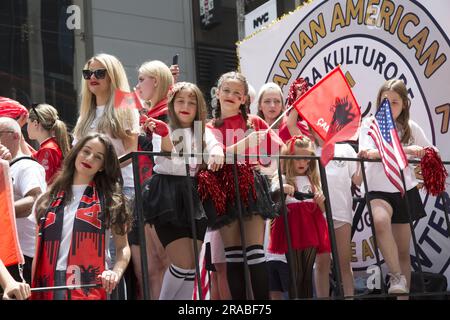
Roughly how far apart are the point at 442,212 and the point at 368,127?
1.09 meters

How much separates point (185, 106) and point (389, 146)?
56.3 inches

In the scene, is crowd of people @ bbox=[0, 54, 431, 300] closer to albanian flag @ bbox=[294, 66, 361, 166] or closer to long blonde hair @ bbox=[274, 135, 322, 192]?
long blonde hair @ bbox=[274, 135, 322, 192]

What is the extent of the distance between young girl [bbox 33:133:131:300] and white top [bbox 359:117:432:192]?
2.00 meters

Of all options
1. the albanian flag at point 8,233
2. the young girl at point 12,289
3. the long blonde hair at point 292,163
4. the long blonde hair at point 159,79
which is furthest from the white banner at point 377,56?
the young girl at point 12,289

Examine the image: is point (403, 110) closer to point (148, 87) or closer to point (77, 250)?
point (148, 87)

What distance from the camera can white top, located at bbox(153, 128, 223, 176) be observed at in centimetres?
445

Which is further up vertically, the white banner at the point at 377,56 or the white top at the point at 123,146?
the white banner at the point at 377,56

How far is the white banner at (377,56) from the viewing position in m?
6.02

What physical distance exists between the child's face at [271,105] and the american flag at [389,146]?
94cm

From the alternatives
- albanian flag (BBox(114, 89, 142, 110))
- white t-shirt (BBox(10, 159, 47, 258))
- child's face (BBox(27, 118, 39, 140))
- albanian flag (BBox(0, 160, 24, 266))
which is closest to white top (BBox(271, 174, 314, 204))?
albanian flag (BBox(114, 89, 142, 110))

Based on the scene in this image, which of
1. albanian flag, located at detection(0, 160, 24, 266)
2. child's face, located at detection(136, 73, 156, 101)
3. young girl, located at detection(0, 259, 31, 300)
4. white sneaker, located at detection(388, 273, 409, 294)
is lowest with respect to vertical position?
white sneaker, located at detection(388, 273, 409, 294)

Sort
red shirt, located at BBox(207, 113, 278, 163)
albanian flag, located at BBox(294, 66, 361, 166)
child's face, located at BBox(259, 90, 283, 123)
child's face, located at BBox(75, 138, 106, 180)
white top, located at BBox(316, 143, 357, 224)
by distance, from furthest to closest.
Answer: child's face, located at BBox(259, 90, 283, 123) → white top, located at BBox(316, 143, 357, 224) → albanian flag, located at BBox(294, 66, 361, 166) → red shirt, located at BBox(207, 113, 278, 163) → child's face, located at BBox(75, 138, 106, 180)

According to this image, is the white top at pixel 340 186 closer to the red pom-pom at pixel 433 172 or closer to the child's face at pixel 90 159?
the red pom-pom at pixel 433 172

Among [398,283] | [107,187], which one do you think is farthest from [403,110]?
[107,187]
